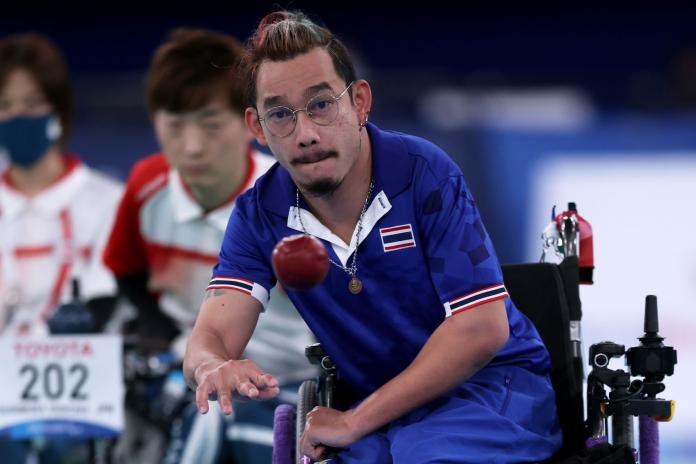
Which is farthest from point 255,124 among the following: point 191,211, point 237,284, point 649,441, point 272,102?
point 191,211

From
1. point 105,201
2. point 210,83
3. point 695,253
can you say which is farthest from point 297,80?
point 695,253

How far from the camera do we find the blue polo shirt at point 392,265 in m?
3.23

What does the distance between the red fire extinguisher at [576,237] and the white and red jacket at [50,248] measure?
232cm

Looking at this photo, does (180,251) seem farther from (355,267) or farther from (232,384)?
(232,384)

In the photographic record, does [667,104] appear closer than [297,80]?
No

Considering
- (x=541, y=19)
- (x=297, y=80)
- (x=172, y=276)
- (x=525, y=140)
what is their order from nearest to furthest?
(x=297, y=80), (x=172, y=276), (x=525, y=140), (x=541, y=19)

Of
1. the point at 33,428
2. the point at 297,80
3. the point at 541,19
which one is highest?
the point at 541,19

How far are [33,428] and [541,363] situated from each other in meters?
2.10

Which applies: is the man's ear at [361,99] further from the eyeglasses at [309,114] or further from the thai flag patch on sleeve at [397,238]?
the thai flag patch on sleeve at [397,238]

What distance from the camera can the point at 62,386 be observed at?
474 centimetres

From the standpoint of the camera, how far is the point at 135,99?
369 inches

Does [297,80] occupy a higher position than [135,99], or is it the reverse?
[135,99]

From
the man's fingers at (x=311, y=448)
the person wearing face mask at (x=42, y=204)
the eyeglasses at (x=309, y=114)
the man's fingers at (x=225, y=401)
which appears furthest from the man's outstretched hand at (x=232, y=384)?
the person wearing face mask at (x=42, y=204)

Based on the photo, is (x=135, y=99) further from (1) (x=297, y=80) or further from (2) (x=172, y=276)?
(1) (x=297, y=80)
